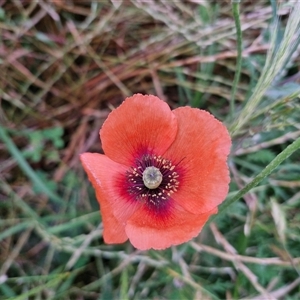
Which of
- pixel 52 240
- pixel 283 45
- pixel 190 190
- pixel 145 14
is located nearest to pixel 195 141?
pixel 190 190

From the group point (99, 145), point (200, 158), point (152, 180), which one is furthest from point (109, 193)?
point (99, 145)

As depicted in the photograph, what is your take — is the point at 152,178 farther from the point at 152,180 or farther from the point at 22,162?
the point at 22,162

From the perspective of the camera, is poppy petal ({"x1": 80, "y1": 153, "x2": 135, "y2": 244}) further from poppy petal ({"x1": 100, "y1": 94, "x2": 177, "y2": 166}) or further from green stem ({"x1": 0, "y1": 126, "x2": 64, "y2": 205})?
green stem ({"x1": 0, "y1": 126, "x2": 64, "y2": 205})

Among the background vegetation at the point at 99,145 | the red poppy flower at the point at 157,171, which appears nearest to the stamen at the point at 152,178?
the red poppy flower at the point at 157,171

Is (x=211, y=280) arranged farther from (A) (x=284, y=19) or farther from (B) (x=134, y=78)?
(A) (x=284, y=19)

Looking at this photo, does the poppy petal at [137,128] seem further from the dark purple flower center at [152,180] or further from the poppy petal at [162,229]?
the poppy petal at [162,229]

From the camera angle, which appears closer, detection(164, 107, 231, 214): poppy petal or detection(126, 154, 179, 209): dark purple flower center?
detection(164, 107, 231, 214): poppy petal

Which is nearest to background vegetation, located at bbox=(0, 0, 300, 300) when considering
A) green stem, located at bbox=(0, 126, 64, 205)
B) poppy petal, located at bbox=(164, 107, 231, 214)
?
green stem, located at bbox=(0, 126, 64, 205)
